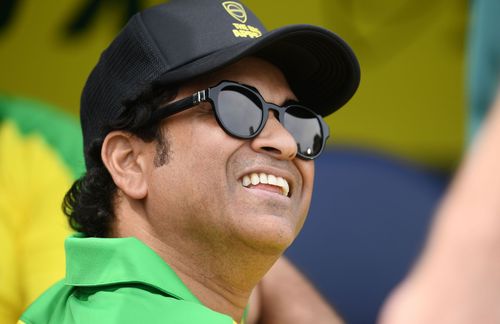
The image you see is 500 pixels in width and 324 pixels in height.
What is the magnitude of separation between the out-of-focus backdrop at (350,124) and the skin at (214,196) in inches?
32.4

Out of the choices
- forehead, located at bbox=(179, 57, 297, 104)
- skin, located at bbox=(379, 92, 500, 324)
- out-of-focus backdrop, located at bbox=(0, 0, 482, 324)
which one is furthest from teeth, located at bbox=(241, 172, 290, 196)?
skin, located at bbox=(379, 92, 500, 324)

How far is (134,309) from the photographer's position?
160 cm

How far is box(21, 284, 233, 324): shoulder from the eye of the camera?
1584 mm

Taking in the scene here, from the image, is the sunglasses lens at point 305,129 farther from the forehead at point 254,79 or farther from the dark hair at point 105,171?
the dark hair at point 105,171

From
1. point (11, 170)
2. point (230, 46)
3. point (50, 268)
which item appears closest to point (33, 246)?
point (50, 268)

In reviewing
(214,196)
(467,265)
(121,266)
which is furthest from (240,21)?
(467,265)

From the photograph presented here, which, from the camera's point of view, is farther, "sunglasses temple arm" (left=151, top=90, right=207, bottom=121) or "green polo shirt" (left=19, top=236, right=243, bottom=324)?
"sunglasses temple arm" (left=151, top=90, right=207, bottom=121)

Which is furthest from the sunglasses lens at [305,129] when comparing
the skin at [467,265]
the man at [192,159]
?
the skin at [467,265]

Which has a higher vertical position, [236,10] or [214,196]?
[236,10]

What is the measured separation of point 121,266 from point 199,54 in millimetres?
411

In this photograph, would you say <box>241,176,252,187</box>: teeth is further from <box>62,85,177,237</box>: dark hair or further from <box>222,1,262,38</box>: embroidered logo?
<box>222,1,262,38</box>: embroidered logo

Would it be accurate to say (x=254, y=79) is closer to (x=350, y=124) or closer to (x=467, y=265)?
(x=467, y=265)

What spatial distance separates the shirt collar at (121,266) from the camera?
5.55 ft

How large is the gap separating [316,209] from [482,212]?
2567mm
